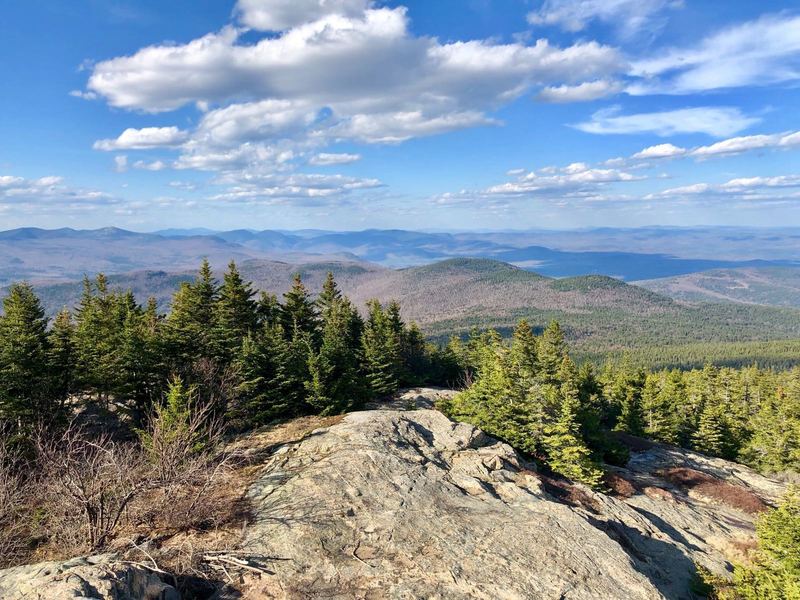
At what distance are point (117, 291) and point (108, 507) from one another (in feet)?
156

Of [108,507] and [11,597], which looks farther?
[108,507]

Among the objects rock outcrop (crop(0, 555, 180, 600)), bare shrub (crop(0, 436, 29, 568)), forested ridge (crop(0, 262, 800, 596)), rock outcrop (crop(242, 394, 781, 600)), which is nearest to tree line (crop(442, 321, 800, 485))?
forested ridge (crop(0, 262, 800, 596))

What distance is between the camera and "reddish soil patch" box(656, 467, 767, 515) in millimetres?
37375

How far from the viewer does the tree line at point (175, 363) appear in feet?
95.6

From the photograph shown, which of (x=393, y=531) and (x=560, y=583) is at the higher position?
(x=393, y=531)

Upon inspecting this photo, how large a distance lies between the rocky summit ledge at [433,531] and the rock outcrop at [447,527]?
0.21 ft

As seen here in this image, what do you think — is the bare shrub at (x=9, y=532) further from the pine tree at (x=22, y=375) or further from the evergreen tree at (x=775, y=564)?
the evergreen tree at (x=775, y=564)

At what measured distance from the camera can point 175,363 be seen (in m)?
35.0

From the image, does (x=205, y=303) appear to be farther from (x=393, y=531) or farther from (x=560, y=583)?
(x=560, y=583)

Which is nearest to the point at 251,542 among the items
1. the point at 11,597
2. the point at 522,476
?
the point at 11,597

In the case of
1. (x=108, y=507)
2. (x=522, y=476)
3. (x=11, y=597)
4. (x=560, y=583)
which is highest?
(x=11, y=597)

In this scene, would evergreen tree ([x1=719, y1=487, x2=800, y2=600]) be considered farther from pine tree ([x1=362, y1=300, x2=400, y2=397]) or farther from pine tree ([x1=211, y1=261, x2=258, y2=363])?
pine tree ([x1=211, y1=261, x2=258, y2=363])

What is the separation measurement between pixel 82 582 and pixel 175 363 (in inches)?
1089

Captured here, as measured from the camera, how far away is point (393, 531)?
54.4 feet
